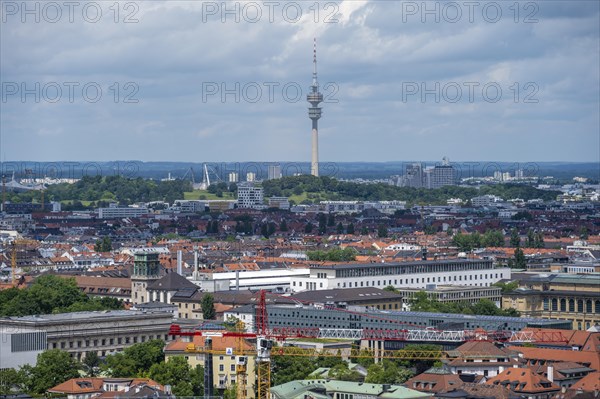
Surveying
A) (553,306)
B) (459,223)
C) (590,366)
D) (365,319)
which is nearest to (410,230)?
(459,223)

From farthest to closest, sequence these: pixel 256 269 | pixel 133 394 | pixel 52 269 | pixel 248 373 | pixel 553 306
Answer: pixel 52 269
pixel 256 269
pixel 553 306
pixel 248 373
pixel 133 394

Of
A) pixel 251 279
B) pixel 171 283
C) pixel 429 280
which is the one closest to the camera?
pixel 171 283

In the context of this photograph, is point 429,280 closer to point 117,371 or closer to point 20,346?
point 20,346

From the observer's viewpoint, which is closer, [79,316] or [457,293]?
[79,316]

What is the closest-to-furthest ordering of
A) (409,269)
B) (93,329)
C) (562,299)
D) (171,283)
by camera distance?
1. (93,329)
2. (562,299)
3. (171,283)
4. (409,269)

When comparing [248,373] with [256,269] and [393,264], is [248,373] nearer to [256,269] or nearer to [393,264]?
[393,264]

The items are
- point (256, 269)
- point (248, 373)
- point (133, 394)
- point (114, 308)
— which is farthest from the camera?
point (256, 269)

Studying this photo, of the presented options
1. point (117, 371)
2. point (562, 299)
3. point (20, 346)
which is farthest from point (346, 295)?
point (117, 371)

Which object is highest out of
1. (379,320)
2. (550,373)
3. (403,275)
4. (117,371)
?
(403,275)
